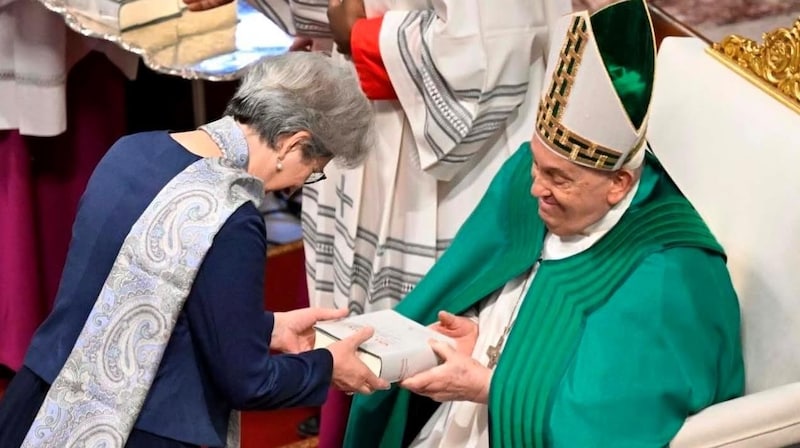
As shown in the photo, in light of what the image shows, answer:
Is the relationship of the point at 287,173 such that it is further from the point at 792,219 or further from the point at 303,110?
the point at 792,219

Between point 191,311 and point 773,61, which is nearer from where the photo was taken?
point 191,311

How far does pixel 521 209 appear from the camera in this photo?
2.53 metres

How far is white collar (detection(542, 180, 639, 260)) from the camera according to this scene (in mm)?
2291

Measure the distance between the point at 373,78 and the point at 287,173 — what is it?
0.67m

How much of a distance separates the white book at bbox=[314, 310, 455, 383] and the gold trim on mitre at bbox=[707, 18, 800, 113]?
77 cm

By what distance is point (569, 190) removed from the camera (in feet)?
7.29

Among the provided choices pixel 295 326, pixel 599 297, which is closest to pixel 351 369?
pixel 295 326

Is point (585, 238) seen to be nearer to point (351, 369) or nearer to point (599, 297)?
point (599, 297)

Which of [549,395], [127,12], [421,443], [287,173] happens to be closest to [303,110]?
[287,173]

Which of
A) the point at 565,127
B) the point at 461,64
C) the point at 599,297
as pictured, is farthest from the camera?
the point at 461,64

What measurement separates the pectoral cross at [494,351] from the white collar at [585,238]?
0.18 meters

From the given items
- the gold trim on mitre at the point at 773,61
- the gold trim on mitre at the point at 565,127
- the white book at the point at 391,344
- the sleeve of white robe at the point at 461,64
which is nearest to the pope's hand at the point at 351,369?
the white book at the point at 391,344

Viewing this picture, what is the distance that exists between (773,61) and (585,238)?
0.49 m

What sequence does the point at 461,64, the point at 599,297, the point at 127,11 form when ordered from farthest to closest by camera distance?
1. the point at 127,11
2. the point at 461,64
3. the point at 599,297
